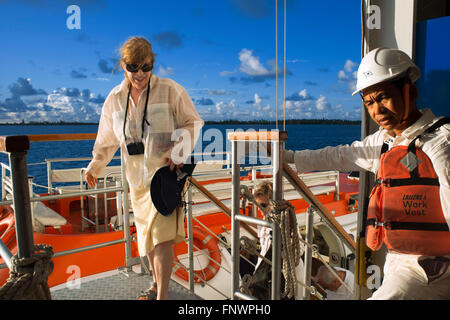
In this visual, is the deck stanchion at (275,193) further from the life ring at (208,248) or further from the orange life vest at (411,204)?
the life ring at (208,248)

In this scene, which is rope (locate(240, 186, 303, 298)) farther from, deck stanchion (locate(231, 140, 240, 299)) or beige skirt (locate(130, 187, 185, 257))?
beige skirt (locate(130, 187, 185, 257))

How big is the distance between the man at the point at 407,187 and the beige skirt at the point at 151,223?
903 mm

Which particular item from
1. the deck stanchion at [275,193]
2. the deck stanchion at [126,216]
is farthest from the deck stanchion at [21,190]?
the deck stanchion at [126,216]

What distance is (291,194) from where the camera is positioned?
5438 mm

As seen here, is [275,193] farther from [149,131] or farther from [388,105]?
[149,131]

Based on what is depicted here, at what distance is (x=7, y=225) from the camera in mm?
4008

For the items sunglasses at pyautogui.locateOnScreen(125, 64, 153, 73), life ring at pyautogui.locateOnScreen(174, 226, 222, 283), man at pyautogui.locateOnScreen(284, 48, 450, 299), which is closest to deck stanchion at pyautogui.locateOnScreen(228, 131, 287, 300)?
man at pyautogui.locateOnScreen(284, 48, 450, 299)

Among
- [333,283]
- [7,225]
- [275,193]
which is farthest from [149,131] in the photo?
[7,225]

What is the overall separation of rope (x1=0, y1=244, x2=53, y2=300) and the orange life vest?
3.56ft

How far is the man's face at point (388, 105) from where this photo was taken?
4.09 feet

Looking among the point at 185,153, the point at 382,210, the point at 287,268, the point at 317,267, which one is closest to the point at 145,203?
the point at 185,153

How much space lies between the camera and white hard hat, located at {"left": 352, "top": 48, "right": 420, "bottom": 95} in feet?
4.06
